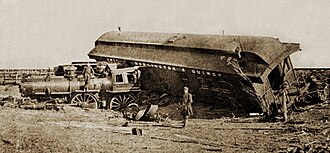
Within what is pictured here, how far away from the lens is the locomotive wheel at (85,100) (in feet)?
71.1

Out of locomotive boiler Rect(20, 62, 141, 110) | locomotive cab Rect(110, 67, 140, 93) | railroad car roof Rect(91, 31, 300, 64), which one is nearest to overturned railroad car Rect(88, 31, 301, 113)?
railroad car roof Rect(91, 31, 300, 64)

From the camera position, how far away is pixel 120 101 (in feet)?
74.7

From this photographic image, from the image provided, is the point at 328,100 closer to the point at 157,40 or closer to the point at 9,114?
the point at 157,40

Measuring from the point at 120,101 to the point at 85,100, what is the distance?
1.75 metres

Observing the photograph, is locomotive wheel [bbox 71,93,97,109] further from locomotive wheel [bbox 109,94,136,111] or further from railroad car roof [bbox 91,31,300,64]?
railroad car roof [bbox 91,31,300,64]

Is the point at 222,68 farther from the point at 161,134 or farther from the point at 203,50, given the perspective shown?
the point at 161,134

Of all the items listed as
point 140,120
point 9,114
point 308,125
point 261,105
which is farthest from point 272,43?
point 9,114

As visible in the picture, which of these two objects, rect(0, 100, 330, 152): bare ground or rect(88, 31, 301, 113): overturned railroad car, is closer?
rect(0, 100, 330, 152): bare ground

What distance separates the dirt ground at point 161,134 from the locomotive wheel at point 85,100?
3471mm

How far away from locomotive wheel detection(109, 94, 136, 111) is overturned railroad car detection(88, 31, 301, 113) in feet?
3.20

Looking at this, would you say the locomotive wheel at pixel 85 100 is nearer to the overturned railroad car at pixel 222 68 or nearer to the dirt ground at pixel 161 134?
the overturned railroad car at pixel 222 68

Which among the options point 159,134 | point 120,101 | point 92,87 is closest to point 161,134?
point 159,134

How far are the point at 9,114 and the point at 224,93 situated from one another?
8366 millimetres

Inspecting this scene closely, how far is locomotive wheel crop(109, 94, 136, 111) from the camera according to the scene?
22.6 metres
